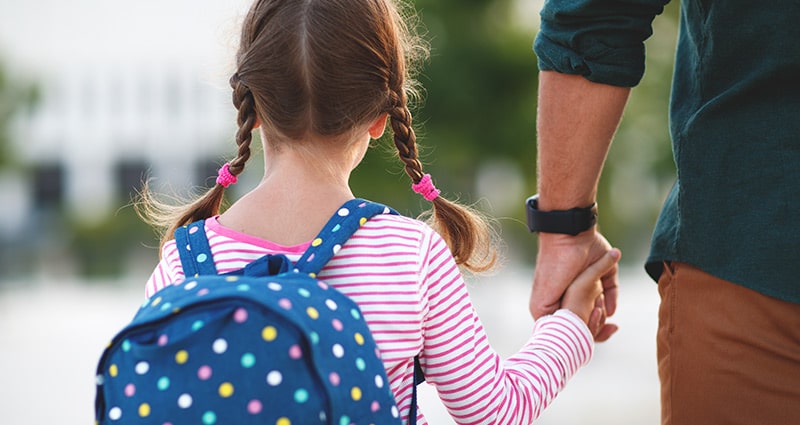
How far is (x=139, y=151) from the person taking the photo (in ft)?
156

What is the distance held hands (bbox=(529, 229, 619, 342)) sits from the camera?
247cm

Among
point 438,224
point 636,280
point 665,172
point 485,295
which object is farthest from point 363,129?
point 636,280

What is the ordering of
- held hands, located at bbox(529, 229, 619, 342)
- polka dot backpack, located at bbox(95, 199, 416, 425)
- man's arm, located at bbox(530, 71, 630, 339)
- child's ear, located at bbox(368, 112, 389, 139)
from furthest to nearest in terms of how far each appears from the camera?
held hands, located at bbox(529, 229, 619, 342)
man's arm, located at bbox(530, 71, 630, 339)
child's ear, located at bbox(368, 112, 389, 139)
polka dot backpack, located at bbox(95, 199, 416, 425)

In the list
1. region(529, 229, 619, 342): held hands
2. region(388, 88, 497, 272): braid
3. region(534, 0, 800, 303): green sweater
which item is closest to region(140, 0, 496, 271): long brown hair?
region(388, 88, 497, 272): braid

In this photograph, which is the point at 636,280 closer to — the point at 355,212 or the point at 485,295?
the point at 485,295

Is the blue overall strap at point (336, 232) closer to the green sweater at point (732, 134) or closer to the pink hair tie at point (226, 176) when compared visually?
the pink hair tie at point (226, 176)

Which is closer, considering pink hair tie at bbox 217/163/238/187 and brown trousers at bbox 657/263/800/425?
brown trousers at bbox 657/263/800/425

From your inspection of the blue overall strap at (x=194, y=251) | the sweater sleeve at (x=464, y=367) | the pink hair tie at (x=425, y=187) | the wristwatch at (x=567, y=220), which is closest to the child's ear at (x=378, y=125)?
the pink hair tie at (x=425, y=187)

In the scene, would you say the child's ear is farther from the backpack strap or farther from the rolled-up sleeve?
the rolled-up sleeve

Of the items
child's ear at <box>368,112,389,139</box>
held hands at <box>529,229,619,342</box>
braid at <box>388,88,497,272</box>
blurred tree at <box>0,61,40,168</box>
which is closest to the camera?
child's ear at <box>368,112,389,139</box>

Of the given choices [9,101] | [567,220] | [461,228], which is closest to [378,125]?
[461,228]

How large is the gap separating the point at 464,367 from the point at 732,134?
74 centimetres

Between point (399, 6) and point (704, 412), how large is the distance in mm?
1155

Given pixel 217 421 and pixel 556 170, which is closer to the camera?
pixel 217 421
